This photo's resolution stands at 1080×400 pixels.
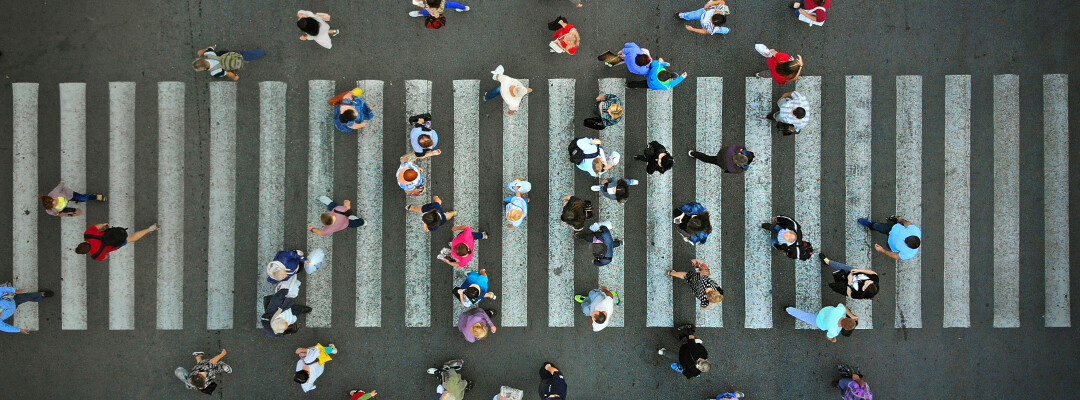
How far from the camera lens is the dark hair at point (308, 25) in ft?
23.9

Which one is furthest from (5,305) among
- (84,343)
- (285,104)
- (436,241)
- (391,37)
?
(391,37)

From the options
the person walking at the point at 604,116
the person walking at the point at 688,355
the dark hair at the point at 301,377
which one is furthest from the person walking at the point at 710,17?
the dark hair at the point at 301,377

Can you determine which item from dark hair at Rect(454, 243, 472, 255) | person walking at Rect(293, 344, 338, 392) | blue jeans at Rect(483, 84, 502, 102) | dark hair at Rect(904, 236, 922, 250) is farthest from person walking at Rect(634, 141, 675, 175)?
person walking at Rect(293, 344, 338, 392)

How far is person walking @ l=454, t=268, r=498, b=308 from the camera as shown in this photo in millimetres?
7496

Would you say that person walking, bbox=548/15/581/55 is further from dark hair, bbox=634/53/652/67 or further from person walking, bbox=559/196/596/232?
person walking, bbox=559/196/596/232

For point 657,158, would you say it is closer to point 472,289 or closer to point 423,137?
point 472,289

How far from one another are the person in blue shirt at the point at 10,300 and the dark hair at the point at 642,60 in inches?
387

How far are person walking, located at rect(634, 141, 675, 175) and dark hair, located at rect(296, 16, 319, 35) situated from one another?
16.9 feet

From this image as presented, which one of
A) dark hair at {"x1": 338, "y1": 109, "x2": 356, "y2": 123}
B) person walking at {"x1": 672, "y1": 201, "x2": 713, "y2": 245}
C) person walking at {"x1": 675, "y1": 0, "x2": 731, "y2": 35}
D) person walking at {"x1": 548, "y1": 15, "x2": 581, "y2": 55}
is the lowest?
person walking at {"x1": 672, "y1": 201, "x2": 713, "y2": 245}

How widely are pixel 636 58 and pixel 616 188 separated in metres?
1.91

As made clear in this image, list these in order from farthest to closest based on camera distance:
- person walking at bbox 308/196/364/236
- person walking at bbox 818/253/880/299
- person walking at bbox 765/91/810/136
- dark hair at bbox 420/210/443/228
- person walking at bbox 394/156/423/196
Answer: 1. person walking at bbox 765/91/810/136
2. person walking at bbox 394/156/423/196
3. person walking at bbox 818/253/880/299
4. person walking at bbox 308/196/364/236
5. dark hair at bbox 420/210/443/228

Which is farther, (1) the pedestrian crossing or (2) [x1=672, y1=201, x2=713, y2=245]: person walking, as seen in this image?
(1) the pedestrian crossing

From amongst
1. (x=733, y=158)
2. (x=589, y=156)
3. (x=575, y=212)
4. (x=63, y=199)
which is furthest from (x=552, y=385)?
(x=63, y=199)

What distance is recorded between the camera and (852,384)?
8.03 metres
